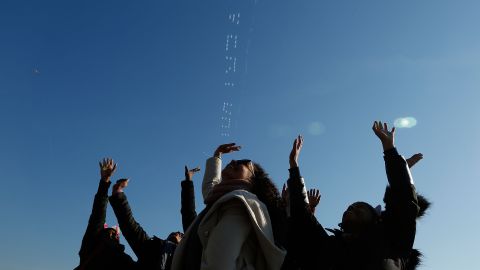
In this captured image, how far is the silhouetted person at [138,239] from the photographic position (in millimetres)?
5598

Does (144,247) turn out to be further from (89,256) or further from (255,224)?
(255,224)

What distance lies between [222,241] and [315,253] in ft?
7.02

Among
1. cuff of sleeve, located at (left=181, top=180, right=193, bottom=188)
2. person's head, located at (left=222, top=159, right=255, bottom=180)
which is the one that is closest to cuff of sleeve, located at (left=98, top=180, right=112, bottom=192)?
cuff of sleeve, located at (left=181, top=180, right=193, bottom=188)

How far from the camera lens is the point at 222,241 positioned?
285 cm

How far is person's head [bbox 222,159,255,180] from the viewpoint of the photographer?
3.91 meters

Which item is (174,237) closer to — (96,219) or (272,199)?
(96,219)

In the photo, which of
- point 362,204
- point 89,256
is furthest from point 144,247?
point 362,204

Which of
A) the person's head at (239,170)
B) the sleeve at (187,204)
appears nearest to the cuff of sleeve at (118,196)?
the sleeve at (187,204)

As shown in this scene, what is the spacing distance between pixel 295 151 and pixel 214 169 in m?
1.09

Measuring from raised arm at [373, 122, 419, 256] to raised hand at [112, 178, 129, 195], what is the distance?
12.0ft

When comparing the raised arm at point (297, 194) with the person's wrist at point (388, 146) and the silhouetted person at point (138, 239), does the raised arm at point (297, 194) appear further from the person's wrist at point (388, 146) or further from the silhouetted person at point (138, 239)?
the silhouetted person at point (138, 239)

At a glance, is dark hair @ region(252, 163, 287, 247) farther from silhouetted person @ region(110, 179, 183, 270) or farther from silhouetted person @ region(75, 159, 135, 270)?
silhouetted person @ region(75, 159, 135, 270)

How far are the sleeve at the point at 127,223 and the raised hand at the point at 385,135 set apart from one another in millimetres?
3593

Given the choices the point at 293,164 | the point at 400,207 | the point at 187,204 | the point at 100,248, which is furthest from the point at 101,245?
the point at 400,207
